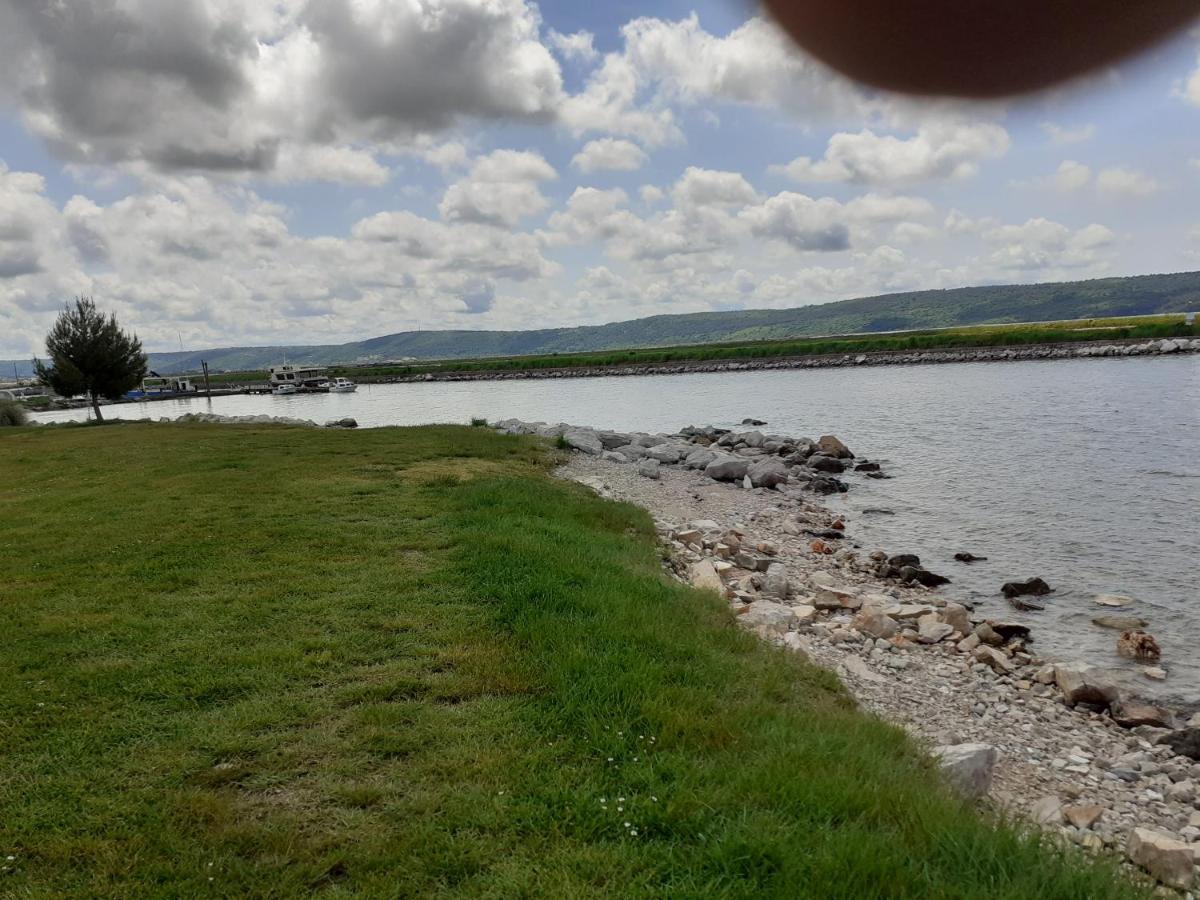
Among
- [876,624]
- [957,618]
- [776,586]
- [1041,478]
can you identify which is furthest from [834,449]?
[876,624]

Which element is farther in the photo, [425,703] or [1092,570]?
[1092,570]

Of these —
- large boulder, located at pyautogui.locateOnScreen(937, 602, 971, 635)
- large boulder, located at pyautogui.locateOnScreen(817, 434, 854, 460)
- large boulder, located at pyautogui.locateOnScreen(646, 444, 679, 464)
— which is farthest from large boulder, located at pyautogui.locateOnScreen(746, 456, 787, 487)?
large boulder, located at pyautogui.locateOnScreen(937, 602, 971, 635)

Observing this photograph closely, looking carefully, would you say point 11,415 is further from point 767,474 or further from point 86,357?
point 767,474

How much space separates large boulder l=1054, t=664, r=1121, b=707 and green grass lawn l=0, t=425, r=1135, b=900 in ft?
13.8

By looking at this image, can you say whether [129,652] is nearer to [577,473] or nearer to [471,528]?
[471,528]

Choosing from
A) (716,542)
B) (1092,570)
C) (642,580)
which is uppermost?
(642,580)

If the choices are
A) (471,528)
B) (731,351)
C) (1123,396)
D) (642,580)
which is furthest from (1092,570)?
(731,351)

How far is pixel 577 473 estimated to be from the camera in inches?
884

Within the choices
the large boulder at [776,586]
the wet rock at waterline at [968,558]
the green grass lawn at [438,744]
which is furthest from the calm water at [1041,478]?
the green grass lawn at [438,744]

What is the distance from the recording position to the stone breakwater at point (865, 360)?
8250cm

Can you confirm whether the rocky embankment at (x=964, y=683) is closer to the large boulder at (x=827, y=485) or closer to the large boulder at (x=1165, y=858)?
the large boulder at (x=1165, y=858)

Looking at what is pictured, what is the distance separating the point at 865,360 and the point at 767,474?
287 feet

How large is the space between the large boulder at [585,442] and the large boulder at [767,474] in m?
6.17

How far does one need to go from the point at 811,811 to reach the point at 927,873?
726 mm
